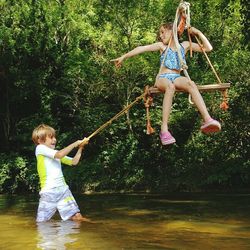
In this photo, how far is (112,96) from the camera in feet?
66.2

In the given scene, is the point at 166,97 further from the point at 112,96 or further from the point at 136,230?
the point at 112,96

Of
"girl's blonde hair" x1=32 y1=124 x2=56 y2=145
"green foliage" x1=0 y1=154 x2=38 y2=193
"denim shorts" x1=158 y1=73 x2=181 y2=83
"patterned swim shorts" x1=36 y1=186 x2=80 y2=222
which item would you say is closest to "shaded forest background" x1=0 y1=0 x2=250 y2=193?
"green foliage" x1=0 y1=154 x2=38 y2=193

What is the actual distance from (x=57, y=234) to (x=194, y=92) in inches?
106

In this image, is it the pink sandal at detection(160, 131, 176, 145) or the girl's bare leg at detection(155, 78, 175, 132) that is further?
the girl's bare leg at detection(155, 78, 175, 132)

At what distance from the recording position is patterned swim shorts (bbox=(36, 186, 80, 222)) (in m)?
7.64

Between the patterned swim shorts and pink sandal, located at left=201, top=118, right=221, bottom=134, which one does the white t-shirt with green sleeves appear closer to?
the patterned swim shorts

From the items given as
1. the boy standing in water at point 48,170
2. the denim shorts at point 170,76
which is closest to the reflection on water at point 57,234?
the boy standing in water at point 48,170

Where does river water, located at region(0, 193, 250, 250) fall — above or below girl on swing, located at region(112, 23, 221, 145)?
below

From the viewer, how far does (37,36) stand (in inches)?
848

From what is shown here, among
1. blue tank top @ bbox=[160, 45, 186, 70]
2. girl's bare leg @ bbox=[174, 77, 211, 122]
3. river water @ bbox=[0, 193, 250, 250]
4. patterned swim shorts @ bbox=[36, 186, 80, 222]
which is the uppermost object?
blue tank top @ bbox=[160, 45, 186, 70]

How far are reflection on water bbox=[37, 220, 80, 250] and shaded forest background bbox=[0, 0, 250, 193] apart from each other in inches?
402

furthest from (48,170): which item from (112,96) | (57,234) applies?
(112,96)

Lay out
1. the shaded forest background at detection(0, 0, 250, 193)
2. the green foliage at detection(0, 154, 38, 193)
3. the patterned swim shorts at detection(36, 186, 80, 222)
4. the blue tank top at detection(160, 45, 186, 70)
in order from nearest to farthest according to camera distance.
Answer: the blue tank top at detection(160, 45, 186, 70)
the patterned swim shorts at detection(36, 186, 80, 222)
the shaded forest background at detection(0, 0, 250, 193)
the green foliage at detection(0, 154, 38, 193)

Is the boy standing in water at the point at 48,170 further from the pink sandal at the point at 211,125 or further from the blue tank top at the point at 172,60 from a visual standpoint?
the pink sandal at the point at 211,125
